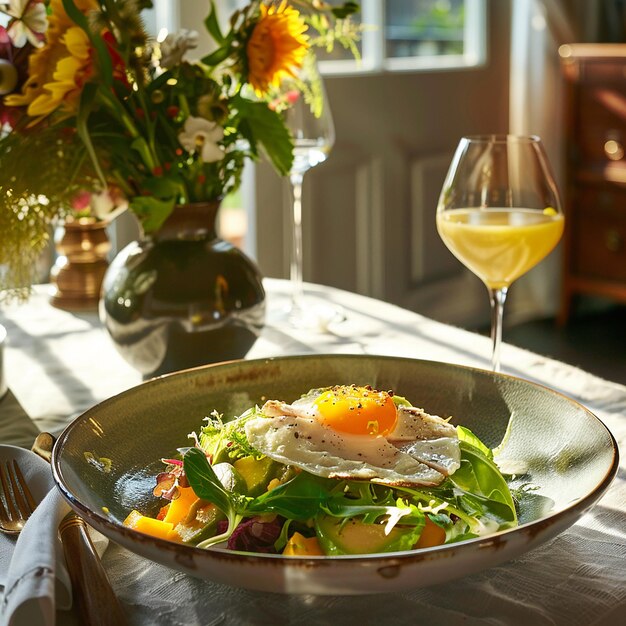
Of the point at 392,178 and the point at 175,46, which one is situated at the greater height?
the point at 175,46

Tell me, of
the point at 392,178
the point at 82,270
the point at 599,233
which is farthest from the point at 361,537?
the point at 599,233

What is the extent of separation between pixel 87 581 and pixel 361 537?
0.62 ft

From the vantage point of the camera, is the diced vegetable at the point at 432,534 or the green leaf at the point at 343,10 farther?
the green leaf at the point at 343,10

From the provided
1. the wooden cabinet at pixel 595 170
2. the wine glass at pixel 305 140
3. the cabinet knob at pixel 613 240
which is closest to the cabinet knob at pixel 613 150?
the wooden cabinet at pixel 595 170

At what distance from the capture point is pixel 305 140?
4.89 feet

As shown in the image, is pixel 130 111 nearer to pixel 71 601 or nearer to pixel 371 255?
pixel 71 601

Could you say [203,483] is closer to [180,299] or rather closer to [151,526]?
[151,526]

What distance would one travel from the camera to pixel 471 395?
0.93m

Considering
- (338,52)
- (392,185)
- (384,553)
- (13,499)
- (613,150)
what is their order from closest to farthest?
(384,553)
(13,499)
(338,52)
(392,185)
(613,150)

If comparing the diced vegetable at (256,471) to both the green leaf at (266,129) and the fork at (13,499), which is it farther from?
the green leaf at (266,129)

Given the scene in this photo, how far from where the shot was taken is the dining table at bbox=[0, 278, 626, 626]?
2.09 feet

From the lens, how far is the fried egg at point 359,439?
2.26 ft

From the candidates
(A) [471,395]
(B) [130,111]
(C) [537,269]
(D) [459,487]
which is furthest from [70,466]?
(C) [537,269]

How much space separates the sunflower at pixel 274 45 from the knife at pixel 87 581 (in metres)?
0.62
